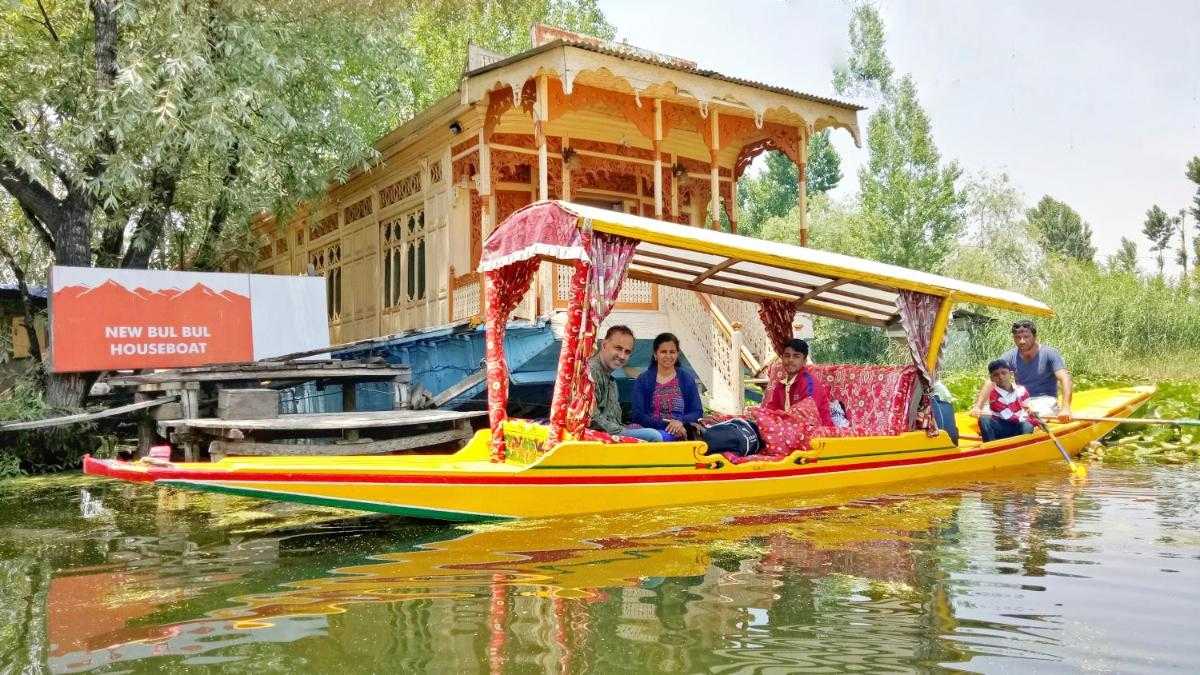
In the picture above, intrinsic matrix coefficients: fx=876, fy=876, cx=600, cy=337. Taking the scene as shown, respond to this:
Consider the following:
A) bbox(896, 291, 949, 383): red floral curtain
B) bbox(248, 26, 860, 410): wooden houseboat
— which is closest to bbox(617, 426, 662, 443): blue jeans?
bbox(896, 291, 949, 383): red floral curtain

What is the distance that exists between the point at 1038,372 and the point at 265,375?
9.63m

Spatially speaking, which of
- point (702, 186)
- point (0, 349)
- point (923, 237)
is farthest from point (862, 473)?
point (923, 237)

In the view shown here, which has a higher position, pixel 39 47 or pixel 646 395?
pixel 39 47

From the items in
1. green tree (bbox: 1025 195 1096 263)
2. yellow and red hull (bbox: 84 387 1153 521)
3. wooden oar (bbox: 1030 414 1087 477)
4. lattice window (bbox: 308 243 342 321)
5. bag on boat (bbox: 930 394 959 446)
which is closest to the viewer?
yellow and red hull (bbox: 84 387 1153 521)

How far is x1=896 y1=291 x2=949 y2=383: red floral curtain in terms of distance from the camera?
8.30 metres

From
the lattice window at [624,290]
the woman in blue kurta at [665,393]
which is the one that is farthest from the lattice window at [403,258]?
the woman in blue kurta at [665,393]

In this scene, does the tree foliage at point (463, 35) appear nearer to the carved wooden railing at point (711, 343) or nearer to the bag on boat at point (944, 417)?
the carved wooden railing at point (711, 343)

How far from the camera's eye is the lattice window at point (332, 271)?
1733 centimetres

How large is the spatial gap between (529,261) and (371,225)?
29.5ft

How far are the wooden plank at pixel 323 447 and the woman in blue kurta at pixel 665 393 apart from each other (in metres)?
3.37

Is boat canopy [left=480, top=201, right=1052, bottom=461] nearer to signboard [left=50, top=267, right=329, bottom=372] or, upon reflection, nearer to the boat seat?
the boat seat

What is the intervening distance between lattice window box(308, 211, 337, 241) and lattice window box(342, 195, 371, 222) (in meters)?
0.59

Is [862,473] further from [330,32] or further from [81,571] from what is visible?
[330,32]

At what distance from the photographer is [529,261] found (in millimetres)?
7664
